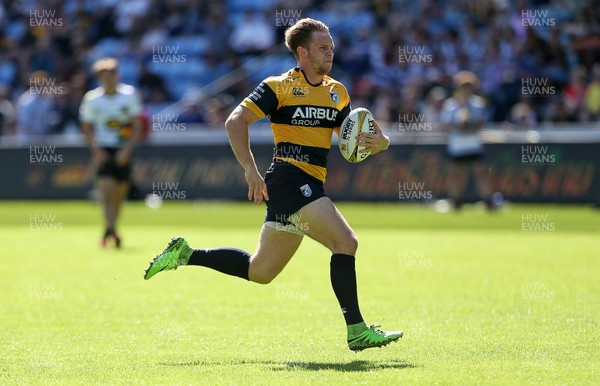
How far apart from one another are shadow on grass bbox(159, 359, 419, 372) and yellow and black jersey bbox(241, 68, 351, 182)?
56.6 inches

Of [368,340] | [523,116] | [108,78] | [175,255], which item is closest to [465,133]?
[523,116]

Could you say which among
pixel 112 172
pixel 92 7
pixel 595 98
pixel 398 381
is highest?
pixel 92 7

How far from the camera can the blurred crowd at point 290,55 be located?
24812 millimetres

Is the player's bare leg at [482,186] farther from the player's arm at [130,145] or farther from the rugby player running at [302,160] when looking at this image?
the rugby player running at [302,160]

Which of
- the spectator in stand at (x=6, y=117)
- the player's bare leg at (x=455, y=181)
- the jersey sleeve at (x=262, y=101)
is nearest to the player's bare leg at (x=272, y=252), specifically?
the jersey sleeve at (x=262, y=101)

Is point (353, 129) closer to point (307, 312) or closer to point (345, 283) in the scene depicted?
point (345, 283)

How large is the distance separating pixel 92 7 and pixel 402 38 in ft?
36.3

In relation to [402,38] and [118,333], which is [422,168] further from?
[118,333]

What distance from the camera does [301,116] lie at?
790 centimetres

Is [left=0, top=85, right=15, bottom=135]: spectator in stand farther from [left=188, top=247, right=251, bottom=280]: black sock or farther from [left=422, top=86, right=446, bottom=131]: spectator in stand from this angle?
[left=188, top=247, right=251, bottom=280]: black sock

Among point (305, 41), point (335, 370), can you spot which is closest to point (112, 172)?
point (305, 41)

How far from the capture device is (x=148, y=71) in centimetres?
2986

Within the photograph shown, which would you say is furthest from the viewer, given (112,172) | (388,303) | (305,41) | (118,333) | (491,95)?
(491,95)

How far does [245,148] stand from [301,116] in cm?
54
